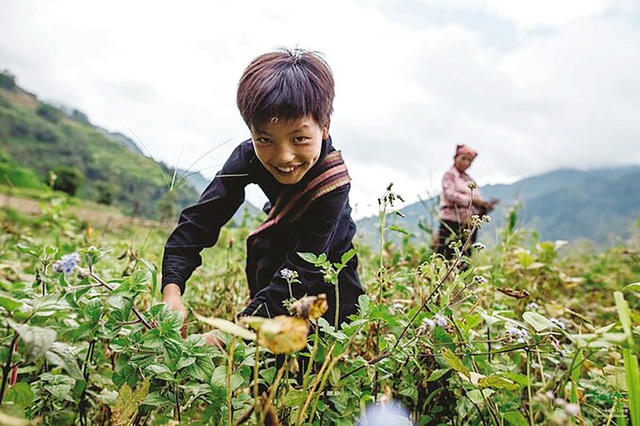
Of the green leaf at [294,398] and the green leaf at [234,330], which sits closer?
the green leaf at [234,330]

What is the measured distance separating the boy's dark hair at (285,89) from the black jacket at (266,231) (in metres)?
0.20

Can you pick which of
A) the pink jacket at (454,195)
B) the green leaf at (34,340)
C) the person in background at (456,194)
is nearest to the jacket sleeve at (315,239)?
the green leaf at (34,340)

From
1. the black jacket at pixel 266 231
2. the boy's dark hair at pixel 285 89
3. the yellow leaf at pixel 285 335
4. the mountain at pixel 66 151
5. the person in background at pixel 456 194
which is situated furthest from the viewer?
the mountain at pixel 66 151

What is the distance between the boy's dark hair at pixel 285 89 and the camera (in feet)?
4.29

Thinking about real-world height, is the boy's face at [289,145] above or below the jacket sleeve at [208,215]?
above

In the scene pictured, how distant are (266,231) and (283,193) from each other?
0.15 metres

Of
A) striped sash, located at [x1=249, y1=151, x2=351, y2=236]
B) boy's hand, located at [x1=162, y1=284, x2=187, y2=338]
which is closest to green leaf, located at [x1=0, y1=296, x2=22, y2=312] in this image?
boy's hand, located at [x1=162, y1=284, x2=187, y2=338]

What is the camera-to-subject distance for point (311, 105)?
1.35 meters

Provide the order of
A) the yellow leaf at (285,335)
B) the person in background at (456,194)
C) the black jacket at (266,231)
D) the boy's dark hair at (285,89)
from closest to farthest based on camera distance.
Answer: the yellow leaf at (285,335), the boy's dark hair at (285,89), the black jacket at (266,231), the person in background at (456,194)

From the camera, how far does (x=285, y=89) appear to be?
132 centimetres

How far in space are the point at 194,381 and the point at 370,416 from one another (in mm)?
336

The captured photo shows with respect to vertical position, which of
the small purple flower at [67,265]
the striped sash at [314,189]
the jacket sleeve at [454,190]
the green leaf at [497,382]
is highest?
the jacket sleeve at [454,190]

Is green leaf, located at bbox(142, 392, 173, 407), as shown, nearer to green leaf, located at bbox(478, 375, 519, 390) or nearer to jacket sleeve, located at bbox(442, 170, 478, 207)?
green leaf, located at bbox(478, 375, 519, 390)

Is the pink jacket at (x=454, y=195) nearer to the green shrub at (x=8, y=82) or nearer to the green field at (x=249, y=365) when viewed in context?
the green field at (x=249, y=365)
